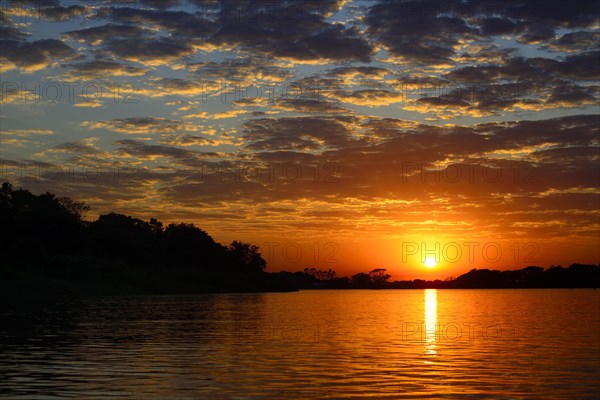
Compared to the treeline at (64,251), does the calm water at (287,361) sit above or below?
below

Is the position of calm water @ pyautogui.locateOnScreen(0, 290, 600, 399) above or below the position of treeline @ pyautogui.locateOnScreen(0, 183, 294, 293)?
below

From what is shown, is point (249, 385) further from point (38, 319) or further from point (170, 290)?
point (170, 290)

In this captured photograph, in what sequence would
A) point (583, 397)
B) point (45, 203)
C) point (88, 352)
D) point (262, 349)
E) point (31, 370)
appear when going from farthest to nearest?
point (45, 203) < point (262, 349) < point (88, 352) < point (31, 370) < point (583, 397)

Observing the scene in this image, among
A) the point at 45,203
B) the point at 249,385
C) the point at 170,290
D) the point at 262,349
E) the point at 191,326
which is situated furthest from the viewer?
the point at 170,290

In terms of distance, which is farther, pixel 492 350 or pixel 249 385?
pixel 492 350

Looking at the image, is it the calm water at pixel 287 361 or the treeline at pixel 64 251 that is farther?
the treeline at pixel 64 251

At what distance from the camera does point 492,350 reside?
145 feet

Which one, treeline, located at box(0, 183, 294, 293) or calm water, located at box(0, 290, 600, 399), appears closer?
calm water, located at box(0, 290, 600, 399)

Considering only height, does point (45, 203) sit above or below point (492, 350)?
above

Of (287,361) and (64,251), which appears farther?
(64,251)

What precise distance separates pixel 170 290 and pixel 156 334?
12090 centimetres

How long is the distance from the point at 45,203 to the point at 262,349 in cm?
12441

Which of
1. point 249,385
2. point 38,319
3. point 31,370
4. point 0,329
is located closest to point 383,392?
point 249,385

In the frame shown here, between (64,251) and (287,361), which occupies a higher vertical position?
(64,251)
